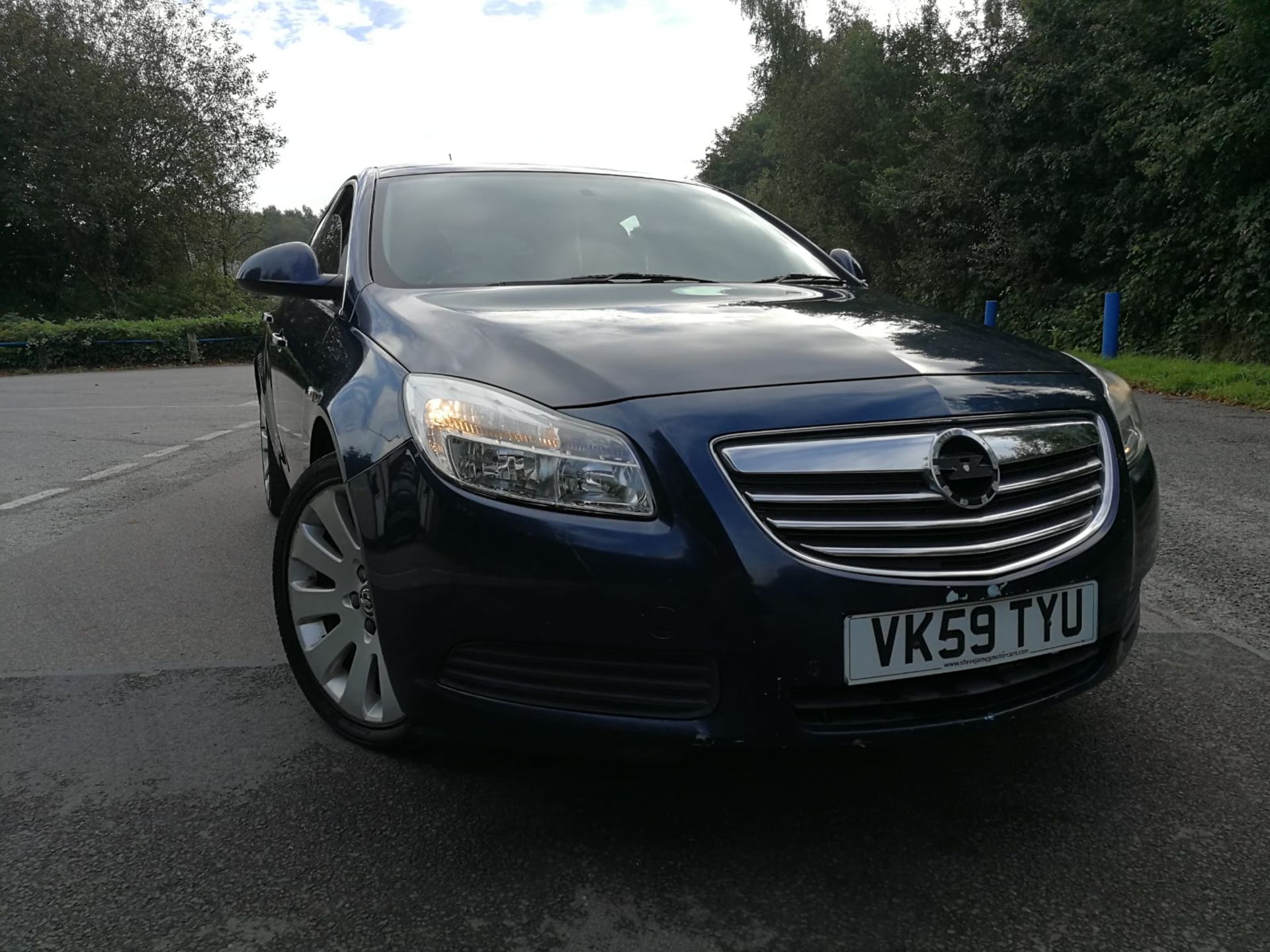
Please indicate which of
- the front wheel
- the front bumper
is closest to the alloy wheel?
the front wheel

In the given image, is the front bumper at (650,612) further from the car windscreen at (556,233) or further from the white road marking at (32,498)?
the white road marking at (32,498)

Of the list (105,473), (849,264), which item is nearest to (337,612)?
(849,264)

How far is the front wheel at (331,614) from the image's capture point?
102 inches

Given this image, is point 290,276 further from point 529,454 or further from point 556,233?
point 529,454

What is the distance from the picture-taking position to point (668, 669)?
206cm

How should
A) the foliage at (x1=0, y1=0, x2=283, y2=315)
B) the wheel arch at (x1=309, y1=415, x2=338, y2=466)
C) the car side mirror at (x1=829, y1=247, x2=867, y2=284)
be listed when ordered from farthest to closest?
the foliage at (x1=0, y1=0, x2=283, y2=315) → the car side mirror at (x1=829, y1=247, x2=867, y2=284) → the wheel arch at (x1=309, y1=415, x2=338, y2=466)

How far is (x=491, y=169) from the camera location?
3963 millimetres

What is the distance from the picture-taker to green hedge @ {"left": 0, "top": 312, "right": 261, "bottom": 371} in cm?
2492

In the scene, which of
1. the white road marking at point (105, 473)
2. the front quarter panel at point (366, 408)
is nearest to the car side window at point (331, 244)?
the front quarter panel at point (366, 408)

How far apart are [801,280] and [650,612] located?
6.20ft

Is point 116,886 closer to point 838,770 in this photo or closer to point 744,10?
point 838,770

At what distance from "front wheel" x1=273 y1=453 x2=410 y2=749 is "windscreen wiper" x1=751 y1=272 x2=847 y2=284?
1.51 metres

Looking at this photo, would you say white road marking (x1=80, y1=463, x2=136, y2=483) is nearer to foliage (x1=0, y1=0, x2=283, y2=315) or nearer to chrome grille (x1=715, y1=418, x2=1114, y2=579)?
chrome grille (x1=715, y1=418, x2=1114, y2=579)

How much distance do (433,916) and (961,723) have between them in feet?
3.46
